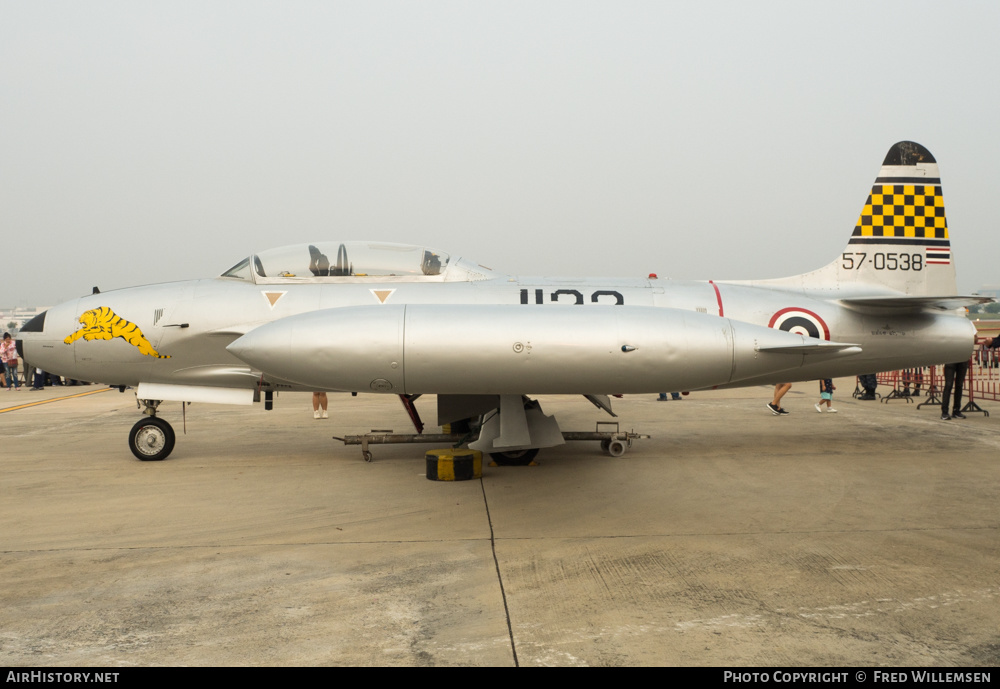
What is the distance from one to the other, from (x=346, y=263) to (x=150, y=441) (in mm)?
3455

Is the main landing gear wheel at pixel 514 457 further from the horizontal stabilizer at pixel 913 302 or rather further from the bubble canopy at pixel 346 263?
the horizontal stabilizer at pixel 913 302

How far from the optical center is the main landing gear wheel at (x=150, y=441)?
899 cm

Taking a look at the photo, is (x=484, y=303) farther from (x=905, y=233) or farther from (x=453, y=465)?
(x=905, y=233)

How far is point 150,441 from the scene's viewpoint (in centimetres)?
901

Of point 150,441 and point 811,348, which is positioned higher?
point 811,348

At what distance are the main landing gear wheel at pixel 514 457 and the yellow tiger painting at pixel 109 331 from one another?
162 inches

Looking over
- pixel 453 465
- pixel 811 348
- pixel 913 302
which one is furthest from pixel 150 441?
pixel 913 302

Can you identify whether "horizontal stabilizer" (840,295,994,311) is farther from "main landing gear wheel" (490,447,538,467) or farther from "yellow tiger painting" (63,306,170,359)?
"yellow tiger painting" (63,306,170,359)

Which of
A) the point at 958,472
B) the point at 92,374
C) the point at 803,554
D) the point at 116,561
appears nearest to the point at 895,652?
the point at 803,554

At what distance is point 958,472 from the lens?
8016mm

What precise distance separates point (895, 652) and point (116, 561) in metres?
4.95

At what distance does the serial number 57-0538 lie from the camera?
31.4ft

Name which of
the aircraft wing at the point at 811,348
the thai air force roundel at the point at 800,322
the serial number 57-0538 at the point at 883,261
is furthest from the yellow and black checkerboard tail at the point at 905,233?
the aircraft wing at the point at 811,348

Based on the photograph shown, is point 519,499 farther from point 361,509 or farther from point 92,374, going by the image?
point 92,374
